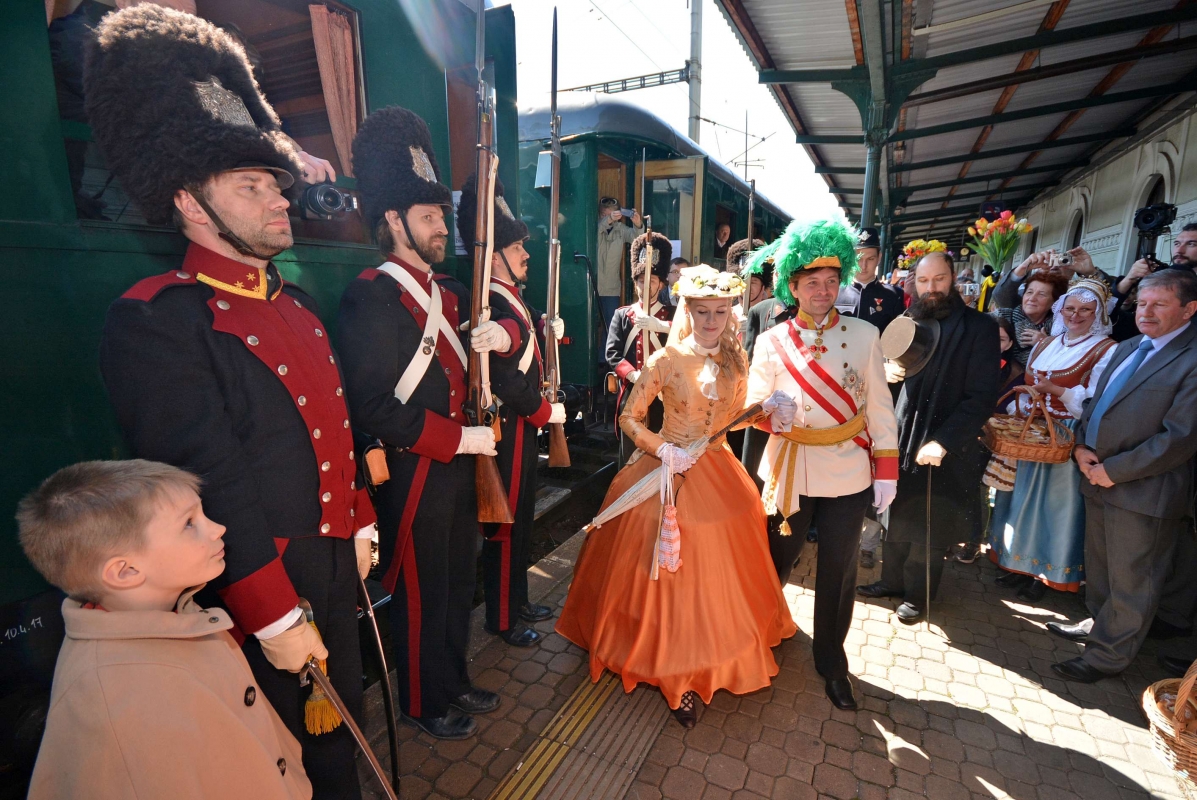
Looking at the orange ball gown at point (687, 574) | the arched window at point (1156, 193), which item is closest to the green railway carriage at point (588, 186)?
the orange ball gown at point (687, 574)

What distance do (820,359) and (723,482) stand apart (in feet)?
2.48

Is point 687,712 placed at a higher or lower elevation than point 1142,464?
lower

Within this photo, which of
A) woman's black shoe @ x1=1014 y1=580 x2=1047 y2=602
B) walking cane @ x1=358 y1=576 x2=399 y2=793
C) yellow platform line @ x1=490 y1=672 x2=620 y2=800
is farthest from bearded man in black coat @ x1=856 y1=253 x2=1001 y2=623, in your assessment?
walking cane @ x1=358 y1=576 x2=399 y2=793

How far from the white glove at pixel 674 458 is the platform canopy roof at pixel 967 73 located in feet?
14.8

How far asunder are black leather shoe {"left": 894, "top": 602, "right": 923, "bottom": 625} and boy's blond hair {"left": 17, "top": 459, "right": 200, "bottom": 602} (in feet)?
12.5

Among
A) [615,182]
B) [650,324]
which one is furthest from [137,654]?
[615,182]

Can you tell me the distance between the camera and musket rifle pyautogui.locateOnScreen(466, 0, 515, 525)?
7.85ft

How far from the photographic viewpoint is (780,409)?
2.57 m

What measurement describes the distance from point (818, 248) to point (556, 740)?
99.7 inches

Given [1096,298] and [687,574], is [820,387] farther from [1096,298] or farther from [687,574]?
[1096,298]

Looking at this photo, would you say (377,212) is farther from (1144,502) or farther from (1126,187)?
(1126,187)

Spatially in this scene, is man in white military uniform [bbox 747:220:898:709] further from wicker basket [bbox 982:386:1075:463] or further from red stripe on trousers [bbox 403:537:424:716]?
red stripe on trousers [bbox 403:537:424:716]

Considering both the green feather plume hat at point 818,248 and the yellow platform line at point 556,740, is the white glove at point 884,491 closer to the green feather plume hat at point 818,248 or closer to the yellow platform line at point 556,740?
the green feather plume hat at point 818,248

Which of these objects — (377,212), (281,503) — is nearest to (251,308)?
(281,503)
